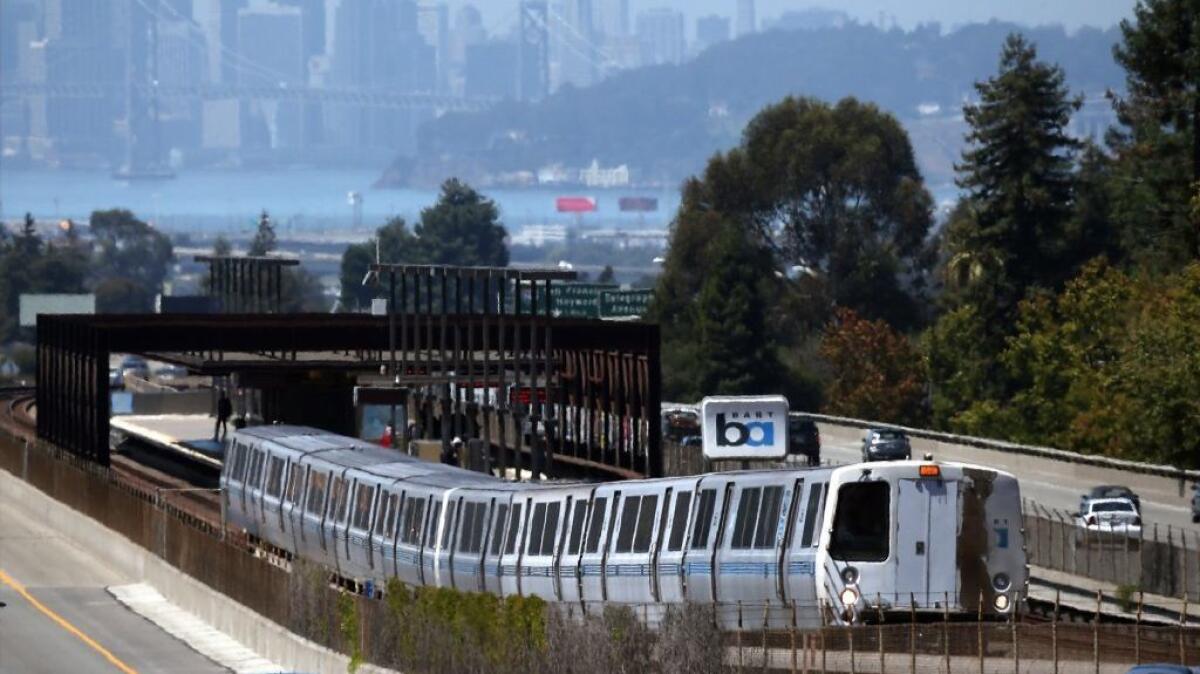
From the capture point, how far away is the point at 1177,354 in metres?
83.5

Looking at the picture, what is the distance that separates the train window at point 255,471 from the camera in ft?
180

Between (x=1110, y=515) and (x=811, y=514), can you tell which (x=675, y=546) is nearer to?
(x=811, y=514)

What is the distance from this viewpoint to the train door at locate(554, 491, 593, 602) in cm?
3612

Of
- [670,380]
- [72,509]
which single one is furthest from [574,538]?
[670,380]

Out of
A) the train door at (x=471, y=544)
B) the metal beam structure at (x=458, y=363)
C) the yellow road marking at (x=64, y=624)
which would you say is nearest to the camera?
the train door at (x=471, y=544)

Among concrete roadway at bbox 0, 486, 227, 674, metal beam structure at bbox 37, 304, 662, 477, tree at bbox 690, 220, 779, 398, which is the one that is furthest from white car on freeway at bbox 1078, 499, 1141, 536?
tree at bbox 690, 220, 779, 398

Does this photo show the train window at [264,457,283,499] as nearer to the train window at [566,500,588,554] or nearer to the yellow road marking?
the yellow road marking

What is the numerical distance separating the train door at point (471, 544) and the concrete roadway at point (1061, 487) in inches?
708

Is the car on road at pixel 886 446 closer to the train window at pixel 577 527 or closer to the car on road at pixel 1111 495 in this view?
the car on road at pixel 1111 495

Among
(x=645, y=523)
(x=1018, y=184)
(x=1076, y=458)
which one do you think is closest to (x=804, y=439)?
(x=1076, y=458)

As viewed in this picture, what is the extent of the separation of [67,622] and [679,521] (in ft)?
70.2

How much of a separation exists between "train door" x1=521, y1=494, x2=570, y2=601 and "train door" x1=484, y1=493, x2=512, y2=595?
961 mm

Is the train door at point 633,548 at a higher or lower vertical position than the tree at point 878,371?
higher

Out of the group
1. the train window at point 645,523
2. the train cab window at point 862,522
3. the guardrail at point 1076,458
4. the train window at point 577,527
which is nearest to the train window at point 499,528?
the train window at point 577,527
